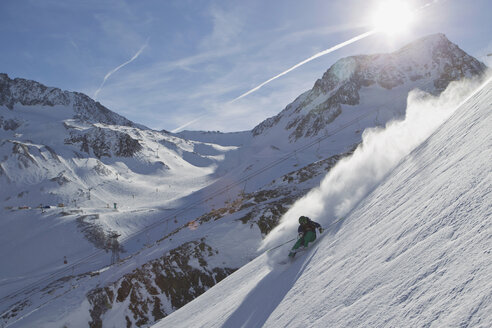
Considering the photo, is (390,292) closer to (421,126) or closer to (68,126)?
(421,126)

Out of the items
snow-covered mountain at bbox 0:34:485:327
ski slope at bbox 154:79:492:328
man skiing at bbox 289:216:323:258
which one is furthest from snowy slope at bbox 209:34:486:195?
ski slope at bbox 154:79:492:328

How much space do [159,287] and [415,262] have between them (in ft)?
81.0

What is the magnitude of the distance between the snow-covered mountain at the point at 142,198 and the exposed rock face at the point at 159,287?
0.09m

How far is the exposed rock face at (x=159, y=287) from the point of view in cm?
2283

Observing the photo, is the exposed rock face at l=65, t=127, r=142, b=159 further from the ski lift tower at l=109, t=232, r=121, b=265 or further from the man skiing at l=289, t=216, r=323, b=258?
the man skiing at l=289, t=216, r=323, b=258

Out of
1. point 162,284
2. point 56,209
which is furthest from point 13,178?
point 162,284

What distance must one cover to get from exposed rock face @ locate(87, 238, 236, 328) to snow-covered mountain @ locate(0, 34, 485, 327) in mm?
85

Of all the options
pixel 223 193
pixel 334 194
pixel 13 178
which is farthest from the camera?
pixel 13 178

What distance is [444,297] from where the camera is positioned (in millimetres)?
2703

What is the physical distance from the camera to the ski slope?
8.88 feet

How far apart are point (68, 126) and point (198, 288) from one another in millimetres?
151984

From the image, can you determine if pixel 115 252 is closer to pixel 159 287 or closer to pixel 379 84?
pixel 159 287

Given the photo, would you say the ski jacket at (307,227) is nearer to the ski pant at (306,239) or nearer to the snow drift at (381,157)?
the ski pant at (306,239)

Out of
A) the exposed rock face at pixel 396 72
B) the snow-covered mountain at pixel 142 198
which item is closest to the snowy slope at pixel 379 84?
the exposed rock face at pixel 396 72
